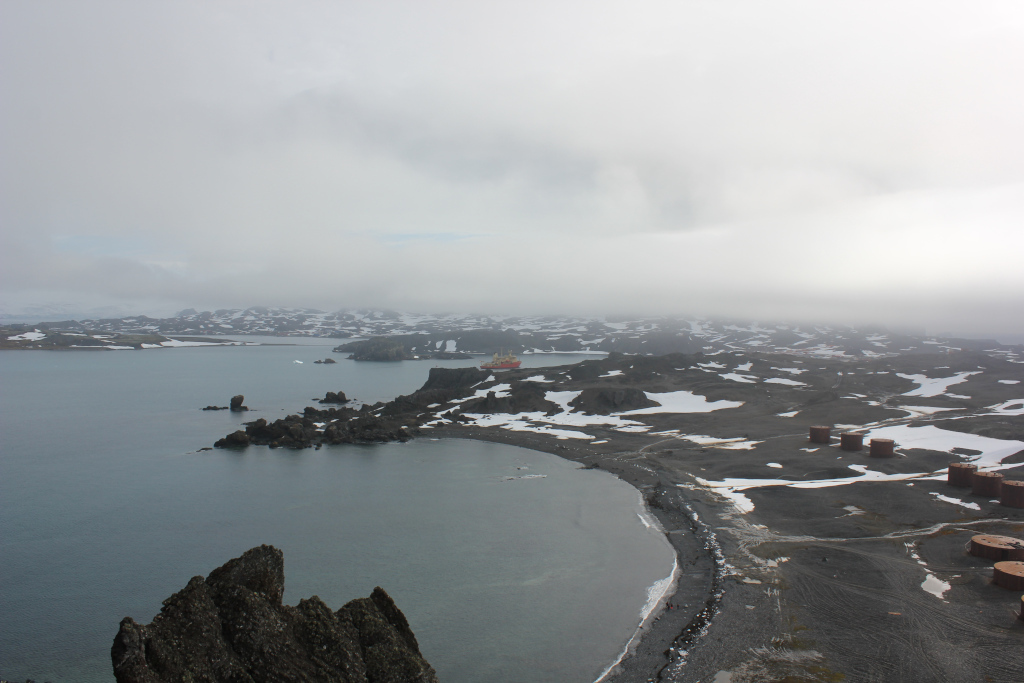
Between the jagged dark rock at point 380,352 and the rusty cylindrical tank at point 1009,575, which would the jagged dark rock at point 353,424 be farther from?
the jagged dark rock at point 380,352

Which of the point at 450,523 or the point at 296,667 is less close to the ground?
the point at 296,667

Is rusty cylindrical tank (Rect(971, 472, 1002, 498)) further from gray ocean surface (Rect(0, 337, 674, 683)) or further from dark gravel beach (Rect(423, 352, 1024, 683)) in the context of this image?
gray ocean surface (Rect(0, 337, 674, 683))

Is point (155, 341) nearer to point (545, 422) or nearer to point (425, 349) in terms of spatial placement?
point (425, 349)

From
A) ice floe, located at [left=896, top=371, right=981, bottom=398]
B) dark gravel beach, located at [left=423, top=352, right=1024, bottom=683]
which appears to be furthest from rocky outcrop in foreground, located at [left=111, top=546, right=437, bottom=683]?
ice floe, located at [left=896, top=371, right=981, bottom=398]

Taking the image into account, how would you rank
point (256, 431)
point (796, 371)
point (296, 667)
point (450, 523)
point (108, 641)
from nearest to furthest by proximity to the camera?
point (296, 667) < point (108, 641) < point (450, 523) < point (256, 431) < point (796, 371)

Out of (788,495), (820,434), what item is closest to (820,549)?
(788,495)

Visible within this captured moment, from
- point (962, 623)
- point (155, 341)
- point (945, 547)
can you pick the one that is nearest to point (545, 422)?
point (945, 547)

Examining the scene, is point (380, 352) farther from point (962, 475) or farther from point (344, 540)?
point (962, 475)
